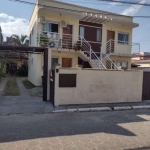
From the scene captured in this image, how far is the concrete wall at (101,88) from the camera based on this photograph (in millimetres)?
8641

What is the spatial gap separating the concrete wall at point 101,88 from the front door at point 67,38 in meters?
6.96

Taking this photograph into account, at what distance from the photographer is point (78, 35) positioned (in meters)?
16.2

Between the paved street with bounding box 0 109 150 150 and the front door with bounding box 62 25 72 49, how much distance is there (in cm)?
936

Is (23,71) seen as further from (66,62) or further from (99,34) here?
(99,34)

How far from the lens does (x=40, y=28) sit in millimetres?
14625

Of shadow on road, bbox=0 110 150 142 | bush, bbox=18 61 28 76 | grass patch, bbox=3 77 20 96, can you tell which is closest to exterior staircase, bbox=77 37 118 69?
grass patch, bbox=3 77 20 96

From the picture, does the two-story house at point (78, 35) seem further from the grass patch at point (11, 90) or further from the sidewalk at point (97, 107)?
the sidewalk at point (97, 107)

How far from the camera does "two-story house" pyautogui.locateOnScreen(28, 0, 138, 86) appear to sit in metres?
14.4

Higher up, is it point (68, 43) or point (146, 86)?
point (68, 43)

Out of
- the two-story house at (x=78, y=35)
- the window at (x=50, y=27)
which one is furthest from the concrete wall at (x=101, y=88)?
the window at (x=50, y=27)

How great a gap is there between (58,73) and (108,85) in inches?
120

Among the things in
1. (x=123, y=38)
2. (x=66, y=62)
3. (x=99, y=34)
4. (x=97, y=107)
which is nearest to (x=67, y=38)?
(x=66, y=62)

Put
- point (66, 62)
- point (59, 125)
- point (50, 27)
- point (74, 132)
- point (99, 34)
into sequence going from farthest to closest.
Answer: point (99, 34), point (66, 62), point (50, 27), point (59, 125), point (74, 132)

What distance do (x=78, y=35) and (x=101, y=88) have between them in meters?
8.44
